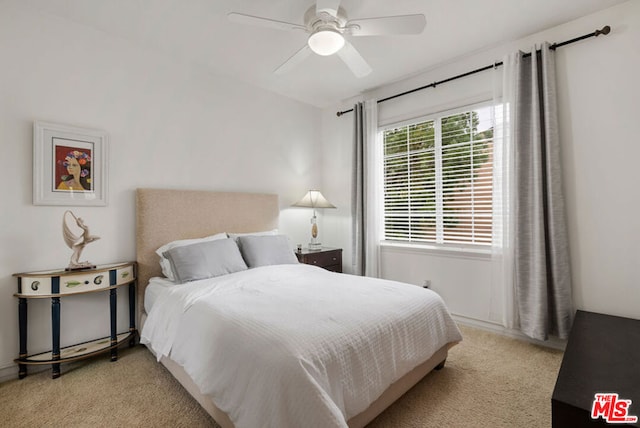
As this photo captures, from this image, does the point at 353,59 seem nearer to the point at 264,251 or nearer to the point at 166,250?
the point at 264,251

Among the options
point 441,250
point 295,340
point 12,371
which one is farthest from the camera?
point 441,250

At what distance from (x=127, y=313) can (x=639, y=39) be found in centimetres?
470

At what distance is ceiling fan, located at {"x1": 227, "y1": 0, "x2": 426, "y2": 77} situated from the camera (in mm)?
1886

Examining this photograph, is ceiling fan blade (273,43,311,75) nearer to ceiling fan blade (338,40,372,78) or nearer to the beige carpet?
ceiling fan blade (338,40,372,78)

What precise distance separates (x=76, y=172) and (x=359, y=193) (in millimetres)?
2860

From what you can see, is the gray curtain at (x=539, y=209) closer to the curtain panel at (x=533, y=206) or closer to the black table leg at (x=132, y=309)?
the curtain panel at (x=533, y=206)

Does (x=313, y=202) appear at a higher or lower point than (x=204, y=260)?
higher

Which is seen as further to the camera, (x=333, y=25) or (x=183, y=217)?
(x=183, y=217)

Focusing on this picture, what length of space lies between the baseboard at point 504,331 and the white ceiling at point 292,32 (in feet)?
8.83

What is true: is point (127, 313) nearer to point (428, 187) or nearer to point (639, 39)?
point (428, 187)

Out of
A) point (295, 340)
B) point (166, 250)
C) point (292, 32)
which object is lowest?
point (295, 340)

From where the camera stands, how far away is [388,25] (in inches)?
77.3

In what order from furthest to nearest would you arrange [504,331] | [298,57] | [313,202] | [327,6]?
[313,202]
[504,331]
[298,57]
[327,6]

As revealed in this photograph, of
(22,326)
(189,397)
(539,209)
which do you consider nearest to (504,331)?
(539,209)
